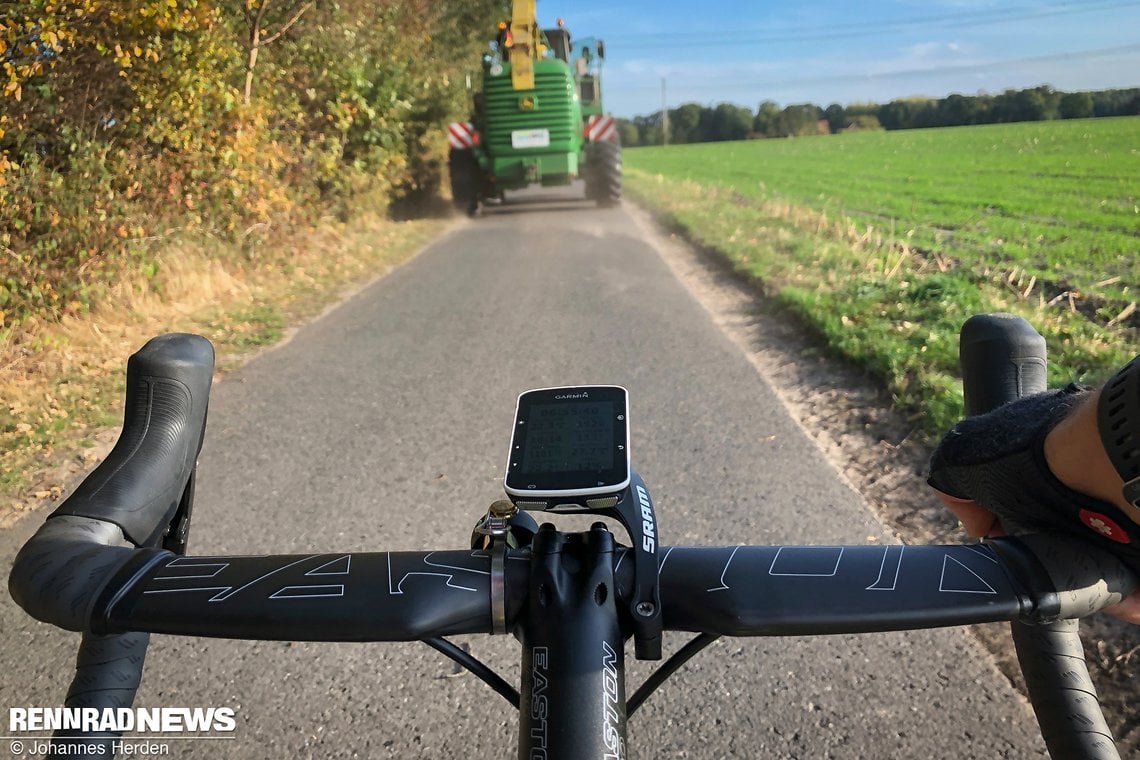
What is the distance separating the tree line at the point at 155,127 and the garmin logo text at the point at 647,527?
574 cm

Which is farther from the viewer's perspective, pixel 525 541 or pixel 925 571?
pixel 525 541

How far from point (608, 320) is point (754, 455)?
3457 mm

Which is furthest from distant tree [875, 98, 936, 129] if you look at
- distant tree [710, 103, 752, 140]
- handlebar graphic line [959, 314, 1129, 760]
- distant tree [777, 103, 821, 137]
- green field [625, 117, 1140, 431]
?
distant tree [710, 103, 752, 140]

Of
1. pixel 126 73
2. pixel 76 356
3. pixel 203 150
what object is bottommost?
pixel 76 356

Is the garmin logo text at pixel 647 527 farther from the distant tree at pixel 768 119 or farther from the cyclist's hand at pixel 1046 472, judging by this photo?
the distant tree at pixel 768 119

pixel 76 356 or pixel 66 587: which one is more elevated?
pixel 66 587

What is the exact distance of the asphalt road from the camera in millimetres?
2375

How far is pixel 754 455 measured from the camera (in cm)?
435

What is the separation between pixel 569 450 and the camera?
1.07 m

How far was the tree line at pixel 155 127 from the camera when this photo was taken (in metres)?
5.84

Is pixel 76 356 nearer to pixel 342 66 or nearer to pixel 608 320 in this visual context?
pixel 608 320

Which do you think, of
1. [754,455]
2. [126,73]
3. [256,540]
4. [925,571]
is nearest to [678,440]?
[754,455]

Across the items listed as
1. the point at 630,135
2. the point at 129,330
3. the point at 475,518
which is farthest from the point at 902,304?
the point at 630,135

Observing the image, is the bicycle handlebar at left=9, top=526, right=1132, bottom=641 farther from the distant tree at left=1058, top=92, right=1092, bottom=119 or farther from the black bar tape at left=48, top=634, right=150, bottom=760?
the distant tree at left=1058, top=92, right=1092, bottom=119
